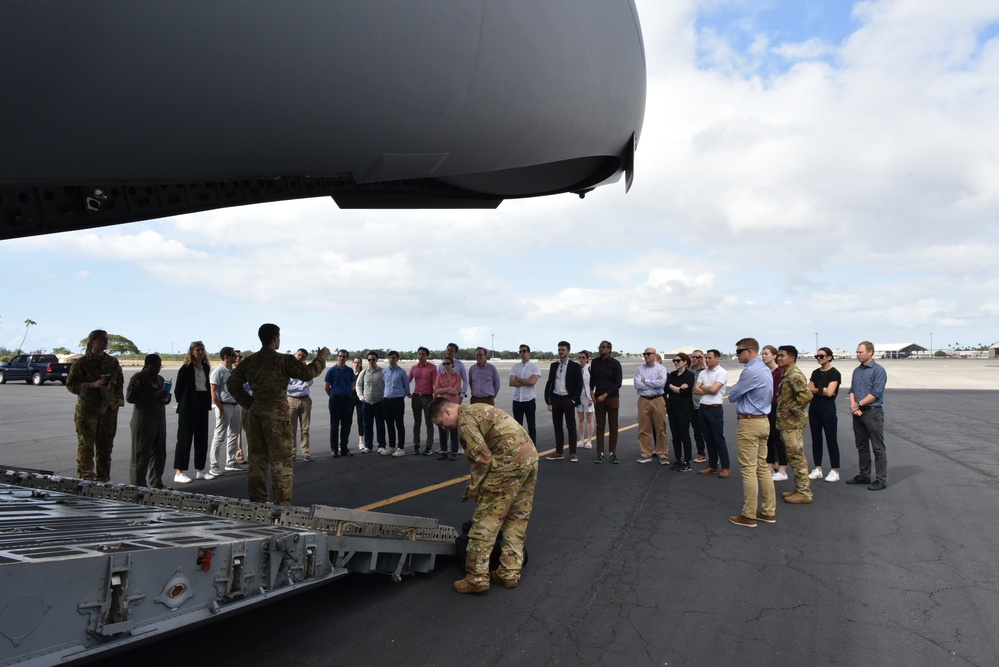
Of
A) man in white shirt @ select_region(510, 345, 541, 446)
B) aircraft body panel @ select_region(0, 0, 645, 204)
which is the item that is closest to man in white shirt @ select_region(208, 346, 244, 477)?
man in white shirt @ select_region(510, 345, 541, 446)

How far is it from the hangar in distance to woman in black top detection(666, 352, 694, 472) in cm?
487

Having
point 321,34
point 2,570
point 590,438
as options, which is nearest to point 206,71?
point 321,34

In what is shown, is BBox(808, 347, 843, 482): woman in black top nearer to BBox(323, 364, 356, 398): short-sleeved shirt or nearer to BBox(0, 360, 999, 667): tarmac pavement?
BBox(0, 360, 999, 667): tarmac pavement

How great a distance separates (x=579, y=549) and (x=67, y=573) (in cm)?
340

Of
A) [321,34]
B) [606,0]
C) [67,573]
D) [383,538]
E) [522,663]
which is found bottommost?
[522,663]

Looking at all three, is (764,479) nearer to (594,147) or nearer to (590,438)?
(594,147)

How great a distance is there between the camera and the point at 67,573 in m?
1.84

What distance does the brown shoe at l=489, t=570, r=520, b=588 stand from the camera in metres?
3.72

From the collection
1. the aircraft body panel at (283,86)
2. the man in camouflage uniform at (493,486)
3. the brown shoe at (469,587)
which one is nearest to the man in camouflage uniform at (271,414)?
the man in camouflage uniform at (493,486)

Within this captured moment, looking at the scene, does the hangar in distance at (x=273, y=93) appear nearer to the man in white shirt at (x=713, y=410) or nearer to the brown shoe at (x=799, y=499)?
the brown shoe at (x=799, y=499)

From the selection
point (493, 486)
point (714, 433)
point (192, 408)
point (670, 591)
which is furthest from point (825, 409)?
point (192, 408)

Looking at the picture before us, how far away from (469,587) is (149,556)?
6.66ft

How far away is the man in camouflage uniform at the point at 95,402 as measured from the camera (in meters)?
5.79

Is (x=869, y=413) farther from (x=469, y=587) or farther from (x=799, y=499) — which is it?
(x=469, y=587)
